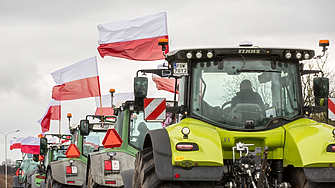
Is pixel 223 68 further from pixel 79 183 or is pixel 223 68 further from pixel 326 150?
pixel 79 183

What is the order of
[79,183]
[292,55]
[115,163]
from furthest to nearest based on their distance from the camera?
[79,183], [115,163], [292,55]

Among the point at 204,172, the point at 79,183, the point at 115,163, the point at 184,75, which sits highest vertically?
the point at 184,75

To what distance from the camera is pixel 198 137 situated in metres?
6.30

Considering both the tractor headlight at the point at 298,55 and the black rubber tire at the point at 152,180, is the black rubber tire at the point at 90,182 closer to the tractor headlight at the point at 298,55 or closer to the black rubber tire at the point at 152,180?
the black rubber tire at the point at 152,180

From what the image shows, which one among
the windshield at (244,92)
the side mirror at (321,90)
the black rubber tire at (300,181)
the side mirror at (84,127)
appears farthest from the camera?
the side mirror at (84,127)

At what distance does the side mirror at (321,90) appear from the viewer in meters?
7.23

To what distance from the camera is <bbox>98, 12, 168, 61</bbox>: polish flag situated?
16.5m

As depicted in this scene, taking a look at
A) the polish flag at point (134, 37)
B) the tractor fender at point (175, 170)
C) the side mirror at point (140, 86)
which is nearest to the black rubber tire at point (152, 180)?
the tractor fender at point (175, 170)

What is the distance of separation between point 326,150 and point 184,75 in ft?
6.82

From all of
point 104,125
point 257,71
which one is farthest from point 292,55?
point 104,125

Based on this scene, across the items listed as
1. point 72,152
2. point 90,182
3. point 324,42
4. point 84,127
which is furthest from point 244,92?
point 72,152

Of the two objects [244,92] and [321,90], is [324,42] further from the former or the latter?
[244,92]

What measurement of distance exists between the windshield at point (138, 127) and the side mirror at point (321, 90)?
4903mm

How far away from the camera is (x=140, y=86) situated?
281 inches
